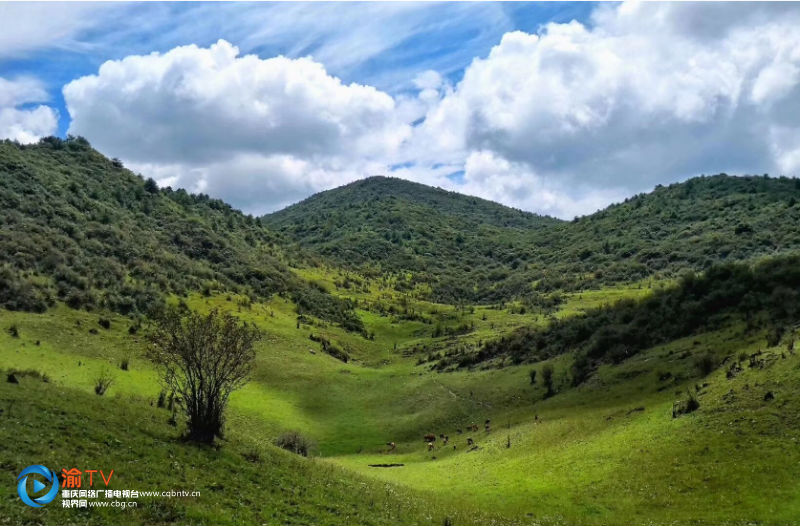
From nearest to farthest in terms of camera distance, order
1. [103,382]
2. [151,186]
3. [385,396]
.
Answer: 1. [103,382]
2. [385,396]
3. [151,186]

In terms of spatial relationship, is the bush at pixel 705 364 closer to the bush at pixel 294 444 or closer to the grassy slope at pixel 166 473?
the grassy slope at pixel 166 473

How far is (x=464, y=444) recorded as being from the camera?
37.8 m

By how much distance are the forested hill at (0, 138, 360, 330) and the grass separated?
13.0 m

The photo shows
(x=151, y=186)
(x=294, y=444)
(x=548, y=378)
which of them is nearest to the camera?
(x=294, y=444)

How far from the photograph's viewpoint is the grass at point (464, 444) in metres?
18.2

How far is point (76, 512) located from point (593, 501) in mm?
18108

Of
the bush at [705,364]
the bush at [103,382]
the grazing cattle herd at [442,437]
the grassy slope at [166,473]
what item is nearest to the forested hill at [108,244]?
the bush at [103,382]

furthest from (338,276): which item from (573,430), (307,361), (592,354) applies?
(573,430)

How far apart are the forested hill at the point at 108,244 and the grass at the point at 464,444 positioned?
1296 cm

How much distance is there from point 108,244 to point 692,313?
8249 cm

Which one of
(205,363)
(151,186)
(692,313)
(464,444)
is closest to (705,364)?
(692,313)

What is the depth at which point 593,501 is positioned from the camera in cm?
2148

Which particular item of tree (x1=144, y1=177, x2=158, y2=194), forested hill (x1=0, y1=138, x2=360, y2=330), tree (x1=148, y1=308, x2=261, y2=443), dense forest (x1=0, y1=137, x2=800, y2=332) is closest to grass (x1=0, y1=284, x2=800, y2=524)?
tree (x1=148, y1=308, x2=261, y2=443)

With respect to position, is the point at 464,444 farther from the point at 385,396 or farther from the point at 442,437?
the point at 385,396
